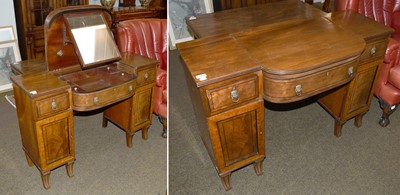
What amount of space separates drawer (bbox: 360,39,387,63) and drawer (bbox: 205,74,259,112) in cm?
81

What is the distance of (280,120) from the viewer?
279 centimetres

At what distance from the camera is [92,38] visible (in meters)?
2.05

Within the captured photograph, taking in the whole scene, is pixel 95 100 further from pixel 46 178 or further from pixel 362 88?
pixel 362 88

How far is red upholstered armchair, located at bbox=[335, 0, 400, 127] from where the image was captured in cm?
243

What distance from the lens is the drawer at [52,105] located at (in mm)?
1899

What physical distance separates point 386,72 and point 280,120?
0.78 meters

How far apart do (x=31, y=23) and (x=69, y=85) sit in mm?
1574

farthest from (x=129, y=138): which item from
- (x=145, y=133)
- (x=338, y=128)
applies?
(x=338, y=128)

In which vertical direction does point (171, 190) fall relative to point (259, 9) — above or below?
below

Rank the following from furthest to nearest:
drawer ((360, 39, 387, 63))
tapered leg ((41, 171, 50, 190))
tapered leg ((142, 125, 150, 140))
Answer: drawer ((360, 39, 387, 63)), tapered leg ((41, 171, 50, 190)), tapered leg ((142, 125, 150, 140))

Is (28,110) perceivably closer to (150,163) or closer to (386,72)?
(150,163)

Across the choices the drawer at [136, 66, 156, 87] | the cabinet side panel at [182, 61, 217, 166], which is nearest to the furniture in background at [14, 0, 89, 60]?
the drawer at [136, 66, 156, 87]

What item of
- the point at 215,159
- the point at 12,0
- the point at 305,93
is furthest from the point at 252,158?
the point at 12,0

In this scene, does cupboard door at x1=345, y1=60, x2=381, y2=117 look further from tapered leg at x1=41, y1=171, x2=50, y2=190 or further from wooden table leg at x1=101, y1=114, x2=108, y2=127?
tapered leg at x1=41, y1=171, x2=50, y2=190
